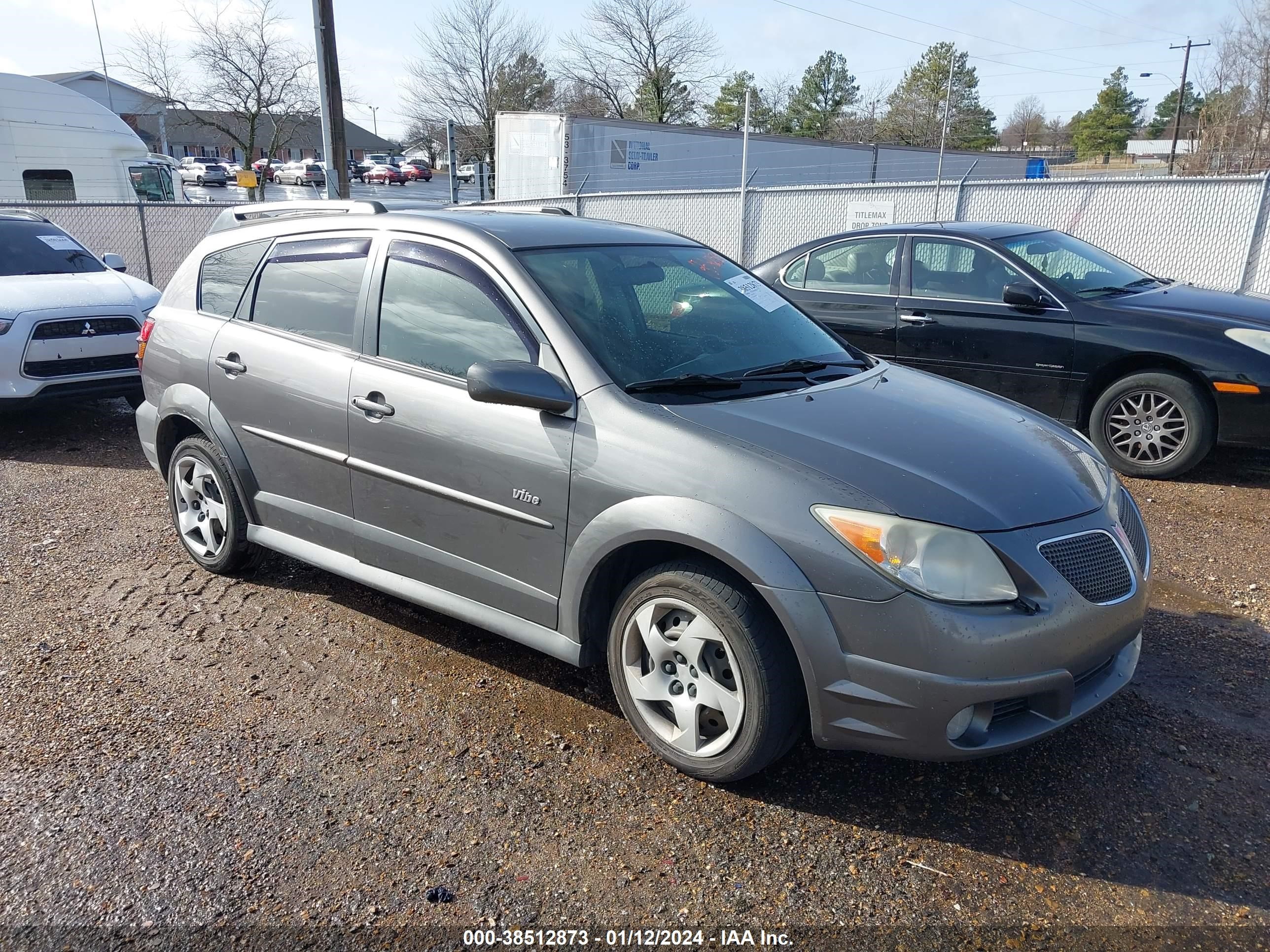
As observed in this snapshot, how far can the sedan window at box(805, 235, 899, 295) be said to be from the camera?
7.15 metres

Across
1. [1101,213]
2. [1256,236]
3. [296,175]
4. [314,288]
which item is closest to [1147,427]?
[314,288]

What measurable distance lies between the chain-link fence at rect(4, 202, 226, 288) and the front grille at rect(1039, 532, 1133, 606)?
45.1 feet

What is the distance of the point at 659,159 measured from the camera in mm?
23156

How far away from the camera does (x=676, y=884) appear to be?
2.52 m

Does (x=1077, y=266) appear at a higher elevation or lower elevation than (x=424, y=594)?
higher

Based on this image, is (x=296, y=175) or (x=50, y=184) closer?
(x=50, y=184)

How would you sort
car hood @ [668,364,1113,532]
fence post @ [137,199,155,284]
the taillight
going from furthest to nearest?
fence post @ [137,199,155,284]
the taillight
car hood @ [668,364,1113,532]

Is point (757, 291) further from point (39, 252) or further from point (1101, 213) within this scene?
point (1101, 213)

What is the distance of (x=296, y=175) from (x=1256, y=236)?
2010 inches

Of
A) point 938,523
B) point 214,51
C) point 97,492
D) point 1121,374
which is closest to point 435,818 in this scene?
point 938,523

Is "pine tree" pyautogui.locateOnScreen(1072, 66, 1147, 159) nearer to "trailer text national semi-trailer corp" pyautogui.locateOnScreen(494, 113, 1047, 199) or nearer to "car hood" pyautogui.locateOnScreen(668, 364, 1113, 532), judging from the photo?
"trailer text national semi-trailer corp" pyautogui.locateOnScreen(494, 113, 1047, 199)

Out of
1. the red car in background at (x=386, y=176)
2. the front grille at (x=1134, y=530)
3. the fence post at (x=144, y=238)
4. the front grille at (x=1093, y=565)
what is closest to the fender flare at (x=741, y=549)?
the front grille at (x=1093, y=565)

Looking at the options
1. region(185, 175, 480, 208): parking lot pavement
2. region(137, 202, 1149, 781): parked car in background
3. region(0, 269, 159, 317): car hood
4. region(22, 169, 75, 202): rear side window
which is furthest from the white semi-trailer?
region(137, 202, 1149, 781): parked car in background

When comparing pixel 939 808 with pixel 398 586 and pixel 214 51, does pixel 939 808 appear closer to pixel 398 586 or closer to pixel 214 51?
pixel 398 586
